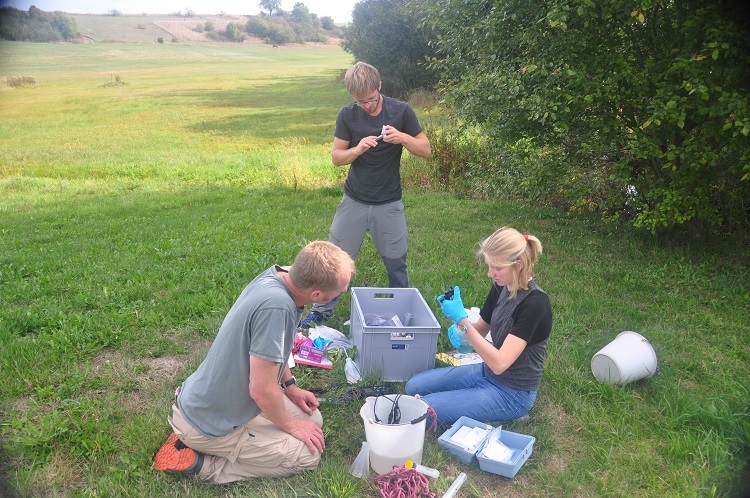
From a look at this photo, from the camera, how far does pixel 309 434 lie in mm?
2855

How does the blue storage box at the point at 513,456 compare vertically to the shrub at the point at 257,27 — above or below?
below

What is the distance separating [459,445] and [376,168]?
86.0 inches

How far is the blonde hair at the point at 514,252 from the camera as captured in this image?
2.99 meters

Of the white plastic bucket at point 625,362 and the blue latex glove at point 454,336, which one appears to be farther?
the blue latex glove at point 454,336

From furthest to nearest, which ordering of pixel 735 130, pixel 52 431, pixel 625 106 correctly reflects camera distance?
pixel 625 106
pixel 735 130
pixel 52 431

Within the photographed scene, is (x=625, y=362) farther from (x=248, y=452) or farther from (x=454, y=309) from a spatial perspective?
(x=248, y=452)

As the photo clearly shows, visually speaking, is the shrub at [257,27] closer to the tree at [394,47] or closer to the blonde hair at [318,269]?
the tree at [394,47]

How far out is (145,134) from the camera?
20.3m

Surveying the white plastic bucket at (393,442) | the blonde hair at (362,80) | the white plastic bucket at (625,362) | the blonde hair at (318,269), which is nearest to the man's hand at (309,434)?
the white plastic bucket at (393,442)

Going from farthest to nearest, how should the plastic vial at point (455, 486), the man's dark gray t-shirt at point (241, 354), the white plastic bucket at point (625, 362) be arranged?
the white plastic bucket at point (625, 362)
the plastic vial at point (455, 486)
the man's dark gray t-shirt at point (241, 354)

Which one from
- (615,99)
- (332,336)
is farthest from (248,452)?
(615,99)

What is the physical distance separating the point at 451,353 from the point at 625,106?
369 cm

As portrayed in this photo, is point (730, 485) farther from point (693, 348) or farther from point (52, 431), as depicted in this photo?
point (52, 431)

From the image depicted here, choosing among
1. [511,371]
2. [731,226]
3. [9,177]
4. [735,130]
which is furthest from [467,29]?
[9,177]
